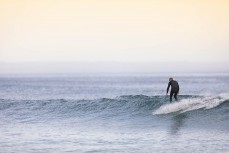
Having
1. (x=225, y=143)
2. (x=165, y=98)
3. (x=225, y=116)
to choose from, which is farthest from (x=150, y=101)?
(x=225, y=143)

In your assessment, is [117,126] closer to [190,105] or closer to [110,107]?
[190,105]

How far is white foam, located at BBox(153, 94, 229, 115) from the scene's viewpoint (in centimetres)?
2073

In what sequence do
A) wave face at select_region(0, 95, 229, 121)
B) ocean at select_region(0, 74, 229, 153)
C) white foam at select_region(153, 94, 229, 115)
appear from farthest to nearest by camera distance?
wave face at select_region(0, 95, 229, 121) < white foam at select_region(153, 94, 229, 115) < ocean at select_region(0, 74, 229, 153)

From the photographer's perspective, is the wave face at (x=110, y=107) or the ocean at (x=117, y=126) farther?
the wave face at (x=110, y=107)

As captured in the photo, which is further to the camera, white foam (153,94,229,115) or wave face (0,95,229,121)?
wave face (0,95,229,121)

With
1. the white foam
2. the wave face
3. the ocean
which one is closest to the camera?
the ocean

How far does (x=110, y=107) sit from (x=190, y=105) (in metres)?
4.84

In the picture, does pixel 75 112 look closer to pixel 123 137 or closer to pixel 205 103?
pixel 205 103

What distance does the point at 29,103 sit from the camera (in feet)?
91.1

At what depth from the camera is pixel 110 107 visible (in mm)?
24000

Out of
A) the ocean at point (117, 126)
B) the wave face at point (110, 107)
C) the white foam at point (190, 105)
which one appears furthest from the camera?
the wave face at point (110, 107)

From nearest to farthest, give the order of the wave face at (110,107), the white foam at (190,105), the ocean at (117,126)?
the ocean at (117,126) < the white foam at (190,105) < the wave face at (110,107)

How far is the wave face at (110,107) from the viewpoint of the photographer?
68.9 ft

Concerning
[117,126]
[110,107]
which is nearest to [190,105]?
[117,126]
